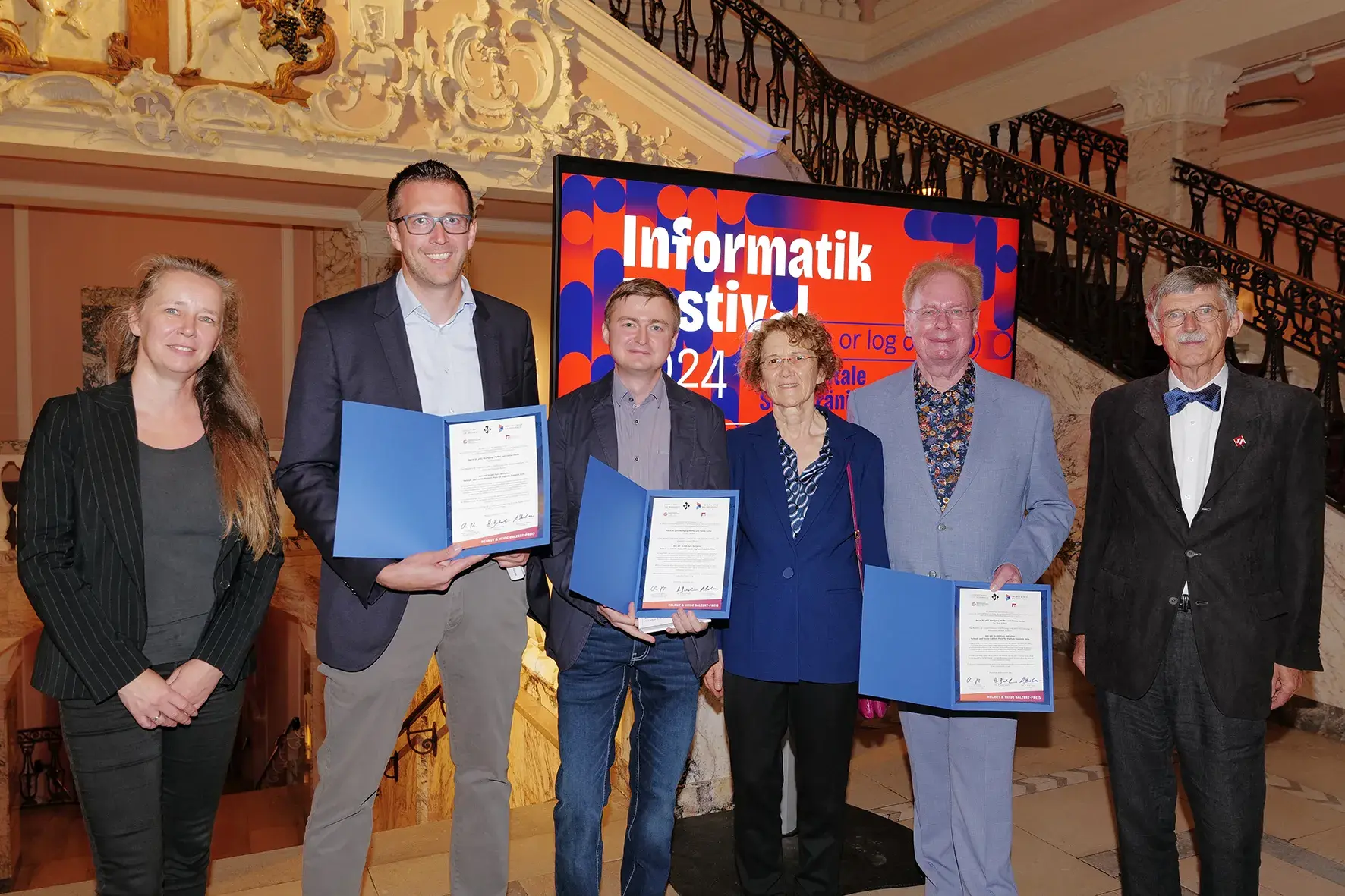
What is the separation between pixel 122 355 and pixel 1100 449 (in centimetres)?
253

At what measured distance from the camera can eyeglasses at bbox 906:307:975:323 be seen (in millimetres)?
2586

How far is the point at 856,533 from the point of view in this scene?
8.40 feet

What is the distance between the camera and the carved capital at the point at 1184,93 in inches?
338

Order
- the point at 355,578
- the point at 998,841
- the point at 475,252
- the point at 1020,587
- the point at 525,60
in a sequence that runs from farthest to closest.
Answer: the point at 475,252
the point at 525,60
the point at 998,841
the point at 1020,587
the point at 355,578

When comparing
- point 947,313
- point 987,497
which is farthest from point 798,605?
point 947,313

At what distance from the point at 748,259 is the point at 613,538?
185cm

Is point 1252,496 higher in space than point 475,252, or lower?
lower

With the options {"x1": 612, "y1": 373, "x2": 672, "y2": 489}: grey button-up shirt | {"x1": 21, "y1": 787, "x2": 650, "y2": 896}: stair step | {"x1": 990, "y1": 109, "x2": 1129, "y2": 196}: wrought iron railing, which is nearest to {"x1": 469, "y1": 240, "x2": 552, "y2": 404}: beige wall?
{"x1": 990, "y1": 109, "x2": 1129, "y2": 196}: wrought iron railing

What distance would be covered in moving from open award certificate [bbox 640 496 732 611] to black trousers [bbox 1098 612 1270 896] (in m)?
1.19

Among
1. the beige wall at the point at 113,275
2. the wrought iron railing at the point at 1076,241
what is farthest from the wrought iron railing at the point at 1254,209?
the beige wall at the point at 113,275

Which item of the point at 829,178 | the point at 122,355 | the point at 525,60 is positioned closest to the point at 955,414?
the point at 122,355

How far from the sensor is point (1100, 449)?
2721 mm

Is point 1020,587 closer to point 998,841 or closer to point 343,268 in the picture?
point 998,841

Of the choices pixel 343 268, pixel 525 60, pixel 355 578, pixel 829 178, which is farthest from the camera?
pixel 343 268
